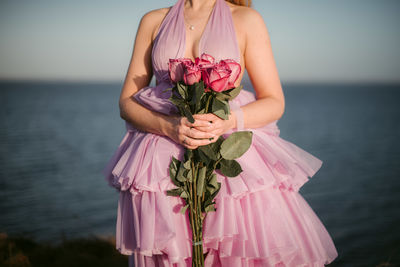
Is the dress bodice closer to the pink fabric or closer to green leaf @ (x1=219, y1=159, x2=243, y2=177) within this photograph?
the pink fabric

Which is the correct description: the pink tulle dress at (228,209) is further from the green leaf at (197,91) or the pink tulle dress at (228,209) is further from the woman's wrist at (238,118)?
the green leaf at (197,91)

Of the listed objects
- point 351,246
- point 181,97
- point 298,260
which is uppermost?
point 181,97

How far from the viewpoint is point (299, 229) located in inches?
72.5

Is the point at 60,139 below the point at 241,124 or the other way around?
below

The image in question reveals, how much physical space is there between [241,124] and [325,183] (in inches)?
381

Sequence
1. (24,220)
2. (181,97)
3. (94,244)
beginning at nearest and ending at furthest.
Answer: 1. (181,97)
2. (94,244)
3. (24,220)

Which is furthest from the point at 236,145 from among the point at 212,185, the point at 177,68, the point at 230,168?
the point at 177,68

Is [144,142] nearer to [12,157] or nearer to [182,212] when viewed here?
[182,212]

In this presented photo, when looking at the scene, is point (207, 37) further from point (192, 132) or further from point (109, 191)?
point (109, 191)

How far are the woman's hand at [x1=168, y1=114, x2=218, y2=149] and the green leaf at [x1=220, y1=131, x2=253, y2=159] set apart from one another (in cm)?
7

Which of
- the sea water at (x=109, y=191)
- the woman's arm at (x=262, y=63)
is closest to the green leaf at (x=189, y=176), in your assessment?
the woman's arm at (x=262, y=63)

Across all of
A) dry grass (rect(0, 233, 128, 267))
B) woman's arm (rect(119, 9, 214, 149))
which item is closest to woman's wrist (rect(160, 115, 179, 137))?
woman's arm (rect(119, 9, 214, 149))

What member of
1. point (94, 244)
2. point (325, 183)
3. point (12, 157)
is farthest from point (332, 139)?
point (94, 244)

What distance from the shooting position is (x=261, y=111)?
6.31 feet
